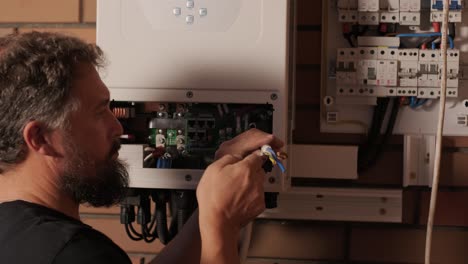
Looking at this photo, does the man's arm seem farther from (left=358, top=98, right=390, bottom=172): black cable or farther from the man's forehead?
(left=358, top=98, right=390, bottom=172): black cable

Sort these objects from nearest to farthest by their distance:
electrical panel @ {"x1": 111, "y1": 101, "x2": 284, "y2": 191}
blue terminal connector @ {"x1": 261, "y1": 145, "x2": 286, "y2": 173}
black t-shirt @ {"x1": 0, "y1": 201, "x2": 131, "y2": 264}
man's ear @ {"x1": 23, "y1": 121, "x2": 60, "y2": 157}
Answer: black t-shirt @ {"x1": 0, "y1": 201, "x2": 131, "y2": 264}, man's ear @ {"x1": 23, "y1": 121, "x2": 60, "y2": 157}, blue terminal connector @ {"x1": 261, "y1": 145, "x2": 286, "y2": 173}, electrical panel @ {"x1": 111, "y1": 101, "x2": 284, "y2": 191}

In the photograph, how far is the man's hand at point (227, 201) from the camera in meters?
0.93

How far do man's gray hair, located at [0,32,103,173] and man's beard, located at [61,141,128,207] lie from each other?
73 mm

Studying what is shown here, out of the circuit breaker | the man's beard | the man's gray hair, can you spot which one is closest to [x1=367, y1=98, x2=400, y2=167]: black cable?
→ the circuit breaker

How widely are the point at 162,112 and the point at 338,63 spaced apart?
456 mm

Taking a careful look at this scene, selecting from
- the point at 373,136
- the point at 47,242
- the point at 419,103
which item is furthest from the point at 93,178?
the point at 419,103

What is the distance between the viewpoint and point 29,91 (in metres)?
0.90

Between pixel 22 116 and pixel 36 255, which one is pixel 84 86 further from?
pixel 36 255

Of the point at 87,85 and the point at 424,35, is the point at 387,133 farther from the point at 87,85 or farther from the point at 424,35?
the point at 87,85

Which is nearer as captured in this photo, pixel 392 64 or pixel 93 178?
pixel 93 178

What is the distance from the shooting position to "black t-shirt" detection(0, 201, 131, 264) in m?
0.81

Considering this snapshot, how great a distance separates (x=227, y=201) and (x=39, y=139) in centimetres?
35

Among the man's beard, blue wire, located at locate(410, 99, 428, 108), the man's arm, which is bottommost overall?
the man's arm

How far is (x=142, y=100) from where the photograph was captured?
3.73 ft
